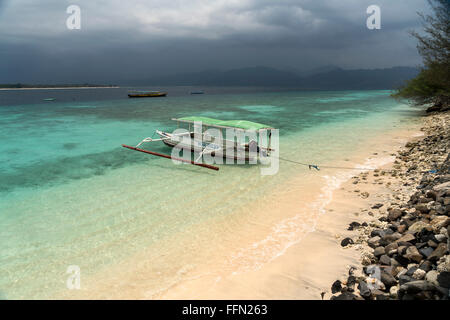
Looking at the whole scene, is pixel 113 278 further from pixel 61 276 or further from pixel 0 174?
pixel 0 174

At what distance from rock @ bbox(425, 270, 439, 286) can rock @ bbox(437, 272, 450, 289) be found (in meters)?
0.05

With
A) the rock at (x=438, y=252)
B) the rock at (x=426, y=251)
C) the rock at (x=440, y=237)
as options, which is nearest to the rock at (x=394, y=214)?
the rock at (x=440, y=237)

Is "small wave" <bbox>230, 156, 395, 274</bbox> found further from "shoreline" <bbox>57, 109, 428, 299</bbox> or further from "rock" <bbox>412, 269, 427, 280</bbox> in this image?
"rock" <bbox>412, 269, 427, 280</bbox>

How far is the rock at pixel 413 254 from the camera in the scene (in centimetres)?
468

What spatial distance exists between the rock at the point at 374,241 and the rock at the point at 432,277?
1758mm

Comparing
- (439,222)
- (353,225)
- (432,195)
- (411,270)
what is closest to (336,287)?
(411,270)

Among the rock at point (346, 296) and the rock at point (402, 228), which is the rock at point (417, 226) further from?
the rock at point (346, 296)

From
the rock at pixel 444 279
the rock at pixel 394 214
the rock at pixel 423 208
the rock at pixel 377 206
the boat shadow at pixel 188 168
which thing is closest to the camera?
A: the rock at pixel 444 279

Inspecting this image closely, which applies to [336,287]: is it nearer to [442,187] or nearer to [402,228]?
[402,228]

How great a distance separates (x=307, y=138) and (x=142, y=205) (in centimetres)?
1700

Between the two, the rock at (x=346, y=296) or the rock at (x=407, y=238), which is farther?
the rock at (x=407, y=238)

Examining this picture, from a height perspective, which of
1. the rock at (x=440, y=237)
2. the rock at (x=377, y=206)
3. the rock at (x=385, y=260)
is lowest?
the rock at (x=385, y=260)

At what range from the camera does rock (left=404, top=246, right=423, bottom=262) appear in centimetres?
468
